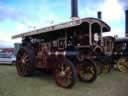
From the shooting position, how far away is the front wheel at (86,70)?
7.92 metres

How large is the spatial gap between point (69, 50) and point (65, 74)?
1070mm

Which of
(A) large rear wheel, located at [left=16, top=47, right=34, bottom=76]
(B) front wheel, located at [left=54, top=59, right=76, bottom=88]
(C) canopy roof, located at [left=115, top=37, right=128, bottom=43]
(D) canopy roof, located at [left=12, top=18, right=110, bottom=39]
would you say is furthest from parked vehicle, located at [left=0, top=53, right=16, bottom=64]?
(B) front wheel, located at [left=54, top=59, right=76, bottom=88]

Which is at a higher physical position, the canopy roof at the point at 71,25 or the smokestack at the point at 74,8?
the smokestack at the point at 74,8

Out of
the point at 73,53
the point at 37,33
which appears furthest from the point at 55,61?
the point at 37,33

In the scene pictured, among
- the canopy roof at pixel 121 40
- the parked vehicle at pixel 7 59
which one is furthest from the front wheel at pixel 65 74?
the parked vehicle at pixel 7 59

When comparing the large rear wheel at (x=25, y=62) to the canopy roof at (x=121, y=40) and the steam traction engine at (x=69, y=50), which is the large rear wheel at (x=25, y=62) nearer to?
the steam traction engine at (x=69, y=50)

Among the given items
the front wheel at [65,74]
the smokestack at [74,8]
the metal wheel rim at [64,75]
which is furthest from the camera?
the smokestack at [74,8]

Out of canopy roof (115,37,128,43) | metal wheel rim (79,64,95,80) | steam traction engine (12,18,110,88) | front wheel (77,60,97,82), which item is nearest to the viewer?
steam traction engine (12,18,110,88)

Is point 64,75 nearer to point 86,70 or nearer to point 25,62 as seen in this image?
point 86,70

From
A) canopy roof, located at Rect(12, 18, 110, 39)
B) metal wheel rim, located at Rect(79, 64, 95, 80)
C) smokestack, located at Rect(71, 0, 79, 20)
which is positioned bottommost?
metal wheel rim, located at Rect(79, 64, 95, 80)

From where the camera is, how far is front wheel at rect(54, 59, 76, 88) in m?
6.58

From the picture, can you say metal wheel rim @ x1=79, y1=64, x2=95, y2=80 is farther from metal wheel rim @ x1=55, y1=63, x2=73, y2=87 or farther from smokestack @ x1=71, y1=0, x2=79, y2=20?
smokestack @ x1=71, y1=0, x2=79, y2=20

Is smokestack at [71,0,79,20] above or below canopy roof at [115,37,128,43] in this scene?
above

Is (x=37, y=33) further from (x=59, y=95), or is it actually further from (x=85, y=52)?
(x=59, y=95)
